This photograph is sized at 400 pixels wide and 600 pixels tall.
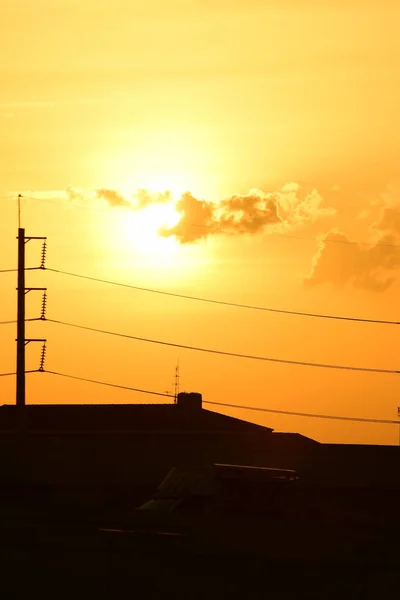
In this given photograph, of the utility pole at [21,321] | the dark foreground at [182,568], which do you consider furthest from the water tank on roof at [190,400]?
the dark foreground at [182,568]

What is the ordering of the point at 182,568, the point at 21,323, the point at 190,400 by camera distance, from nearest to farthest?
the point at 182,568 < the point at 21,323 < the point at 190,400

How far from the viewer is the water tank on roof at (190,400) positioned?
80.6 m

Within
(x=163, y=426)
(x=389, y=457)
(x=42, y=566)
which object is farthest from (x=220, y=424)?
(x=42, y=566)

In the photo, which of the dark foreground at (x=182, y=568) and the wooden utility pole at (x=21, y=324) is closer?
the dark foreground at (x=182, y=568)

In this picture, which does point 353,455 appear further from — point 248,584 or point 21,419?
point 248,584

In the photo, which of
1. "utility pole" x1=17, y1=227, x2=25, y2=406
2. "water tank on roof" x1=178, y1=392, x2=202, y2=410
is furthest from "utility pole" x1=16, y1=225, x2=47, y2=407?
"water tank on roof" x1=178, y1=392, x2=202, y2=410

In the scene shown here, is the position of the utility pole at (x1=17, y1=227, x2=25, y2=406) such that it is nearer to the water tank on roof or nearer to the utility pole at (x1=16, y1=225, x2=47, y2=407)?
the utility pole at (x1=16, y1=225, x2=47, y2=407)

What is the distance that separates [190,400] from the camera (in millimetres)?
81500

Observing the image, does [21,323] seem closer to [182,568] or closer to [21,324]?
[21,324]

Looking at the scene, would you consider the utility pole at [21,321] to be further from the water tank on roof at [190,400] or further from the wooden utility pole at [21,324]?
the water tank on roof at [190,400]

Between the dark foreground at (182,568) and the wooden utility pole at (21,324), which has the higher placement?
the wooden utility pole at (21,324)

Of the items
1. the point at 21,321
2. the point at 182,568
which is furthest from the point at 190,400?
the point at 182,568

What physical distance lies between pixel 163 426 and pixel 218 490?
4077 centimetres

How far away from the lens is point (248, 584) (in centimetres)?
1794
